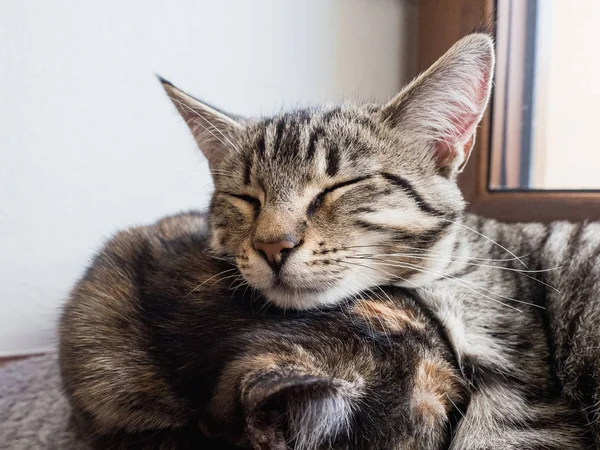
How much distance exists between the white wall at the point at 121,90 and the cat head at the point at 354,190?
1.97 feet

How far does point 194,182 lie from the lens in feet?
5.00

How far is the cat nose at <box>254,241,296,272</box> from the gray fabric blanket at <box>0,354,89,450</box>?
45 centimetres

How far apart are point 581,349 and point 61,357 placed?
2.58ft

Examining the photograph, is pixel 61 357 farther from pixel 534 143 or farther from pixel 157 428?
pixel 534 143

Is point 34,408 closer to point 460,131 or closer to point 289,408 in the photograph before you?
point 289,408

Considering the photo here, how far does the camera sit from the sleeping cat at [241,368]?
19.4 inches

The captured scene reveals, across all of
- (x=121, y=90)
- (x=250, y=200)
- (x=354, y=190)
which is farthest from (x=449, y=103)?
(x=121, y=90)

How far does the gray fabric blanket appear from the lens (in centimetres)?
91

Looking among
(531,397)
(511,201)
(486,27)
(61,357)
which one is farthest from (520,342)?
(61,357)

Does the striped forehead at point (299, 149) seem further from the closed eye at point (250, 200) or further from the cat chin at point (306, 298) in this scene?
the cat chin at point (306, 298)

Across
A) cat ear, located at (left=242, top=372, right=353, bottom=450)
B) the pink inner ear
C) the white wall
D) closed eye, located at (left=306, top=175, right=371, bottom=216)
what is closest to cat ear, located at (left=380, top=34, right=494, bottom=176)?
the pink inner ear

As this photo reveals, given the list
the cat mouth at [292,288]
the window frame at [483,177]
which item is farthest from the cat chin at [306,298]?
the window frame at [483,177]

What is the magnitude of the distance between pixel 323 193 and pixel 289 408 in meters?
0.32

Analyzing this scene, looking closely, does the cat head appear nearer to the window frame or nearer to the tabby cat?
the tabby cat
